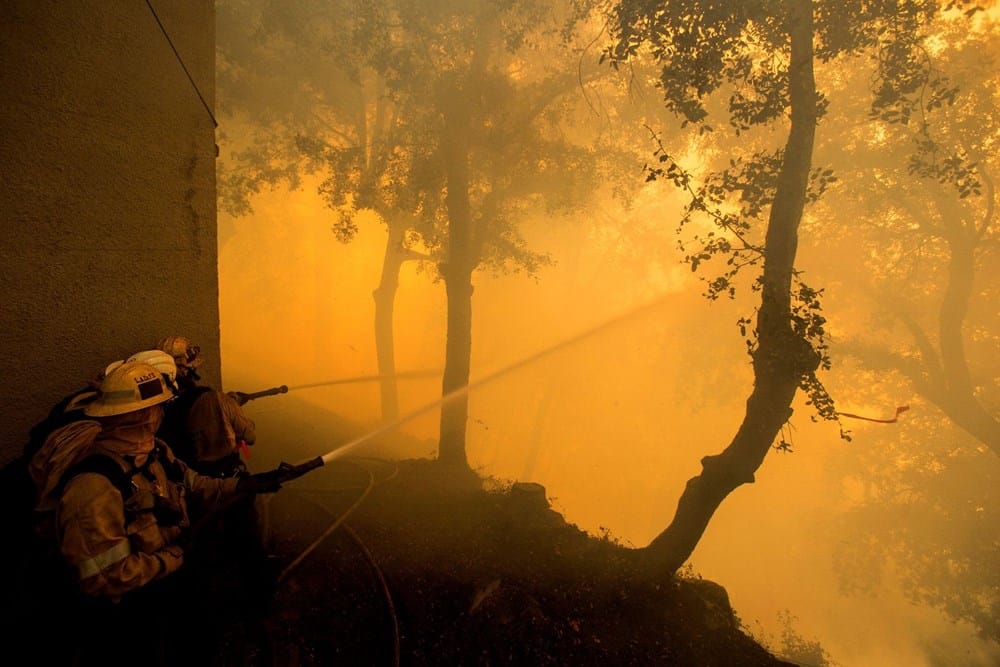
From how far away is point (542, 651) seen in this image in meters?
4.91

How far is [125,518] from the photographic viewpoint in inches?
112

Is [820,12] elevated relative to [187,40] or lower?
elevated

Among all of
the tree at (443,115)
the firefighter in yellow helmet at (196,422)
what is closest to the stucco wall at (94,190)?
the firefighter in yellow helmet at (196,422)

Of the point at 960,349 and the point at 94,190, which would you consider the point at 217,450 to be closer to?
the point at 94,190

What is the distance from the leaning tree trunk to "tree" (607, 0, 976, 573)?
0.01 m

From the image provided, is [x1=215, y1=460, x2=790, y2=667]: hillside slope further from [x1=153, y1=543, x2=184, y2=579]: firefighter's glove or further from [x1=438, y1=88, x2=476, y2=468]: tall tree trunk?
[x1=438, y1=88, x2=476, y2=468]: tall tree trunk

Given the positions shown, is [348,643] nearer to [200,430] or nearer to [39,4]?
[200,430]

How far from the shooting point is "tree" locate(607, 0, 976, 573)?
538 cm

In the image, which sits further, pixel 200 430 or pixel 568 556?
pixel 568 556

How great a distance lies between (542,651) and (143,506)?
13.7ft

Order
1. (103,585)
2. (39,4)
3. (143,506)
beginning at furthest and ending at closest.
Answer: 1. (39,4)
2. (143,506)
3. (103,585)

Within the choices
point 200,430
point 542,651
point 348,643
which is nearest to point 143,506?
point 200,430

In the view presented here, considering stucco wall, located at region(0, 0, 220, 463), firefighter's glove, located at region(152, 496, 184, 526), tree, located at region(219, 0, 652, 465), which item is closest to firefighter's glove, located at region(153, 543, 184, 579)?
firefighter's glove, located at region(152, 496, 184, 526)

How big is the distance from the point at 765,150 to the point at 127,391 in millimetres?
7207
